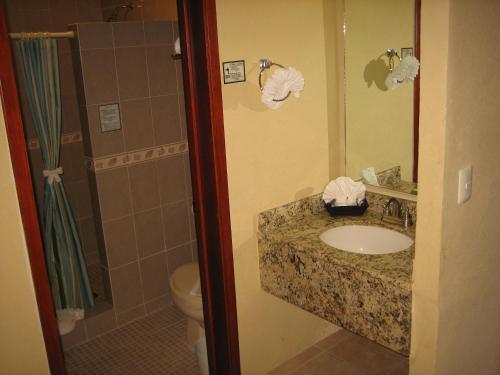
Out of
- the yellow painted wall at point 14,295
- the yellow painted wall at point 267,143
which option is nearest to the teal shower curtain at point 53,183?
the yellow painted wall at point 267,143

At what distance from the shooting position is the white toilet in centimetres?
269

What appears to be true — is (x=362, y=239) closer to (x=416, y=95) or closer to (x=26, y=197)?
(x=416, y=95)

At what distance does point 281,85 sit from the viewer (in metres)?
2.22

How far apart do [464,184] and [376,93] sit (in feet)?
3.21

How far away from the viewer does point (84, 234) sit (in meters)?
3.96

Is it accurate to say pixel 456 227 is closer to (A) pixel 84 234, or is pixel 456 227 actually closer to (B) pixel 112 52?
(B) pixel 112 52

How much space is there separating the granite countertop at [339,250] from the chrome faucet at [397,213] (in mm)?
34

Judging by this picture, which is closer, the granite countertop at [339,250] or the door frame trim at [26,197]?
the door frame trim at [26,197]

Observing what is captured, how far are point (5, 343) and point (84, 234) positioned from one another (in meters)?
2.43

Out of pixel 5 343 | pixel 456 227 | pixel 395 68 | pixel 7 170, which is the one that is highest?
pixel 395 68

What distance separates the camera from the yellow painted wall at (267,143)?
2205 millimetres

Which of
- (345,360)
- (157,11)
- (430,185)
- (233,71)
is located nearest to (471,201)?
(430,185)

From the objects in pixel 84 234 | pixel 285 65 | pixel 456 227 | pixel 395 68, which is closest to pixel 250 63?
pixel 285 65

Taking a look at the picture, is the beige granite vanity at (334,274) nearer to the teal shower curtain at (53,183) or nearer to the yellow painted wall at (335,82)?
the yellow painted wall at (335,82)
